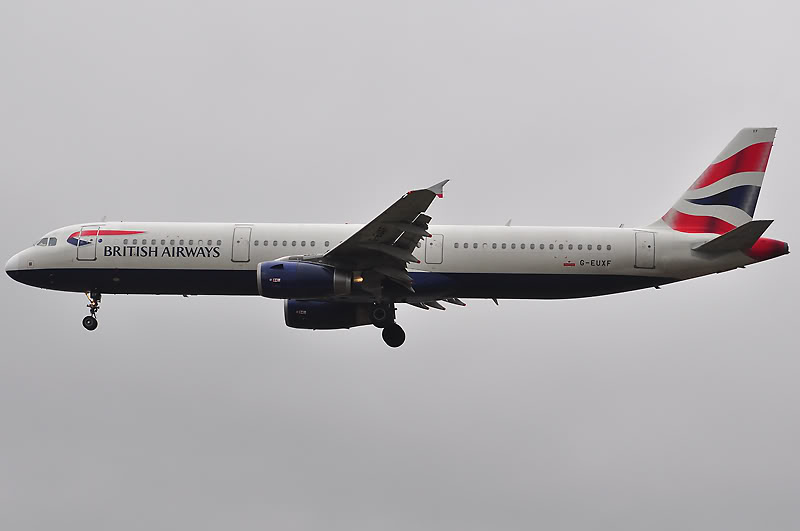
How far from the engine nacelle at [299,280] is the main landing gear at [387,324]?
100 inches

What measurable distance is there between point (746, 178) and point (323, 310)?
17.2m

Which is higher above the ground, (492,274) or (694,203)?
(694,203)

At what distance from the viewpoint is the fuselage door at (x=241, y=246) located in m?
45.7

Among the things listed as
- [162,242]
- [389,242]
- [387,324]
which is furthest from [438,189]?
[162,242]

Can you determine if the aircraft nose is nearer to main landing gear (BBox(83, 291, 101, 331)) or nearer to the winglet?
main landing gear (BBox(83, 291, 101, 331))

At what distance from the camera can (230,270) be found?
150 feet

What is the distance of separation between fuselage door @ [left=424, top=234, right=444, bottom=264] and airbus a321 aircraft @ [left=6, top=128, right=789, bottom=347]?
4 cm

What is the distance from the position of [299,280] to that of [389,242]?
3446mm

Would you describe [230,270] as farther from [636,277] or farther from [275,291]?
[636,277]

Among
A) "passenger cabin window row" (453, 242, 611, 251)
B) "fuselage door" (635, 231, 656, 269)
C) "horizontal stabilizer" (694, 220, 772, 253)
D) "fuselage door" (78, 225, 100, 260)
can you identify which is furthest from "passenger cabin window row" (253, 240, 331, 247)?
"horizontal stabilizer" (694, 220, 772, 253)

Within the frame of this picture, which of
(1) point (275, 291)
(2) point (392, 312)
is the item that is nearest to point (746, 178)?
(2) point (392, 312)

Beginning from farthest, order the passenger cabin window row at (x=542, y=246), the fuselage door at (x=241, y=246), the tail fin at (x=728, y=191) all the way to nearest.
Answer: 1. the tail fin at (x=728, y=191)
2. the fuselage door at (x=241, y=246)
3. the passenger cabin window row at (x=542, y=246)

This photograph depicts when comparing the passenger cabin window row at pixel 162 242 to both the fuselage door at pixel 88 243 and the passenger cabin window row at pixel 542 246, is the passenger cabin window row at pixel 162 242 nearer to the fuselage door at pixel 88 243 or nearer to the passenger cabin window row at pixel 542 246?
the fuselage door at pixel 88 243

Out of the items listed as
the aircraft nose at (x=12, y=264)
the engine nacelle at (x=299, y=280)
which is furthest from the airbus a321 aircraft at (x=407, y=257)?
the aircraft nose at (x=12, y=264)
